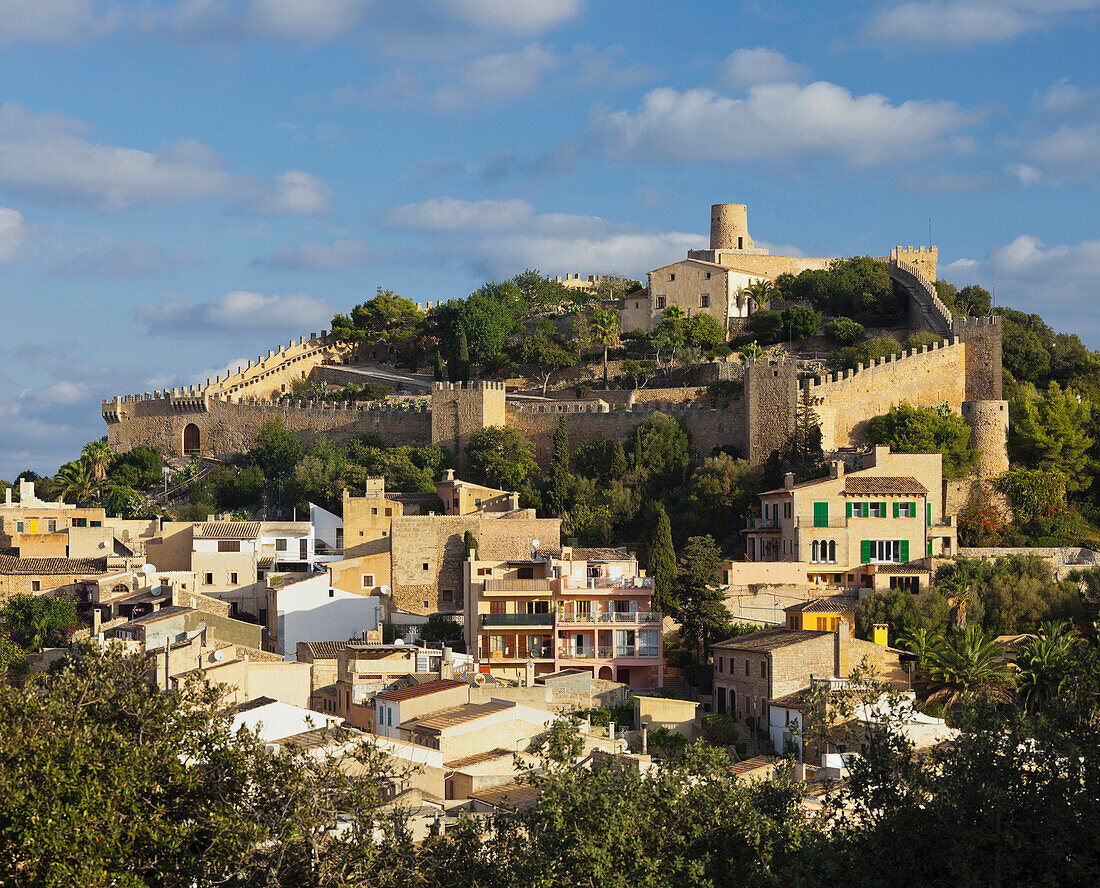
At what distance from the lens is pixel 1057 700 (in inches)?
756

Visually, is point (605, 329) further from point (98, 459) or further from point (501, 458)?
point (98, 459)

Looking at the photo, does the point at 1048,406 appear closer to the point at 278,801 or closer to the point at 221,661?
the point at 221,661

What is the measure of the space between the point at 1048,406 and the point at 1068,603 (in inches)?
379

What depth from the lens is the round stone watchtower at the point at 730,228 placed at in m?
71.7

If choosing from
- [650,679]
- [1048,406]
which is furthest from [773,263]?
[650,679]

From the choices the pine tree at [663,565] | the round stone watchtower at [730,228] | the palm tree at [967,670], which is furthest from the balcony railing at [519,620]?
the round stone watchtower at [730,228]

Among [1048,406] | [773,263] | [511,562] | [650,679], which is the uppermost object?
[773,263]

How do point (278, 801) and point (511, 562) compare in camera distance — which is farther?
point (511, 562)

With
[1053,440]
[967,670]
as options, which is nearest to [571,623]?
[967,670]

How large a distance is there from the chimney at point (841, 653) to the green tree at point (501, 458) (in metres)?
18.5

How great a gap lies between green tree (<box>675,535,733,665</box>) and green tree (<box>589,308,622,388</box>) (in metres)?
23.0

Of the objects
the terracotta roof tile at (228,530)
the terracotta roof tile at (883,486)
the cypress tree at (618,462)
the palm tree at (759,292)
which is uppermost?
the palm tree at (759,292)

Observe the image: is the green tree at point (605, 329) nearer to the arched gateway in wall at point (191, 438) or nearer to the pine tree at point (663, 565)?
the arched gateway in wall at point (191, 438)

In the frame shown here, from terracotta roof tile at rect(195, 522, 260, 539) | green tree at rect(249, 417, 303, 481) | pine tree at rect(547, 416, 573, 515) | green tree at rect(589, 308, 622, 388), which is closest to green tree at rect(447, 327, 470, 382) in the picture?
green tree at rect(589, 308, 622, 388)
